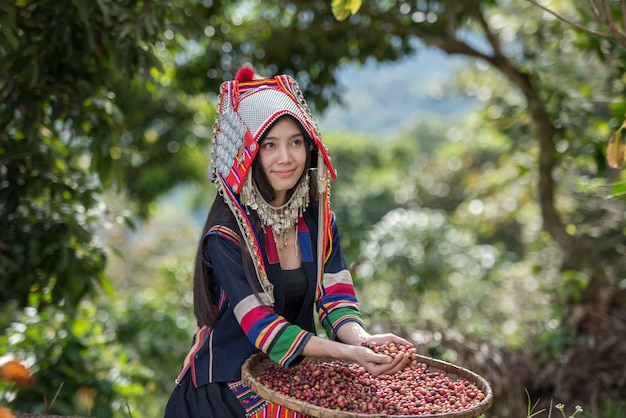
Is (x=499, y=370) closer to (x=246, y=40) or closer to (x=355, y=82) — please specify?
(x=246, y=40)

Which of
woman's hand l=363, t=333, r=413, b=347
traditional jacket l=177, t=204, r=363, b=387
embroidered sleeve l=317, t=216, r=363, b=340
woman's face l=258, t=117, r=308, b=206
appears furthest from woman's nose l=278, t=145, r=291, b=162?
woman's hand l=363, t=333, r=413, b=347

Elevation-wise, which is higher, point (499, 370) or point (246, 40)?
point (246, 40)

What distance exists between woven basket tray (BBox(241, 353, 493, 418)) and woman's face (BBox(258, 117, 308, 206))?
0.51 metres

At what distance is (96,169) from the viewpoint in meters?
3.44

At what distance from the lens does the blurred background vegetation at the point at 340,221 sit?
3.39 meters

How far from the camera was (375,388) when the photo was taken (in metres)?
1.98

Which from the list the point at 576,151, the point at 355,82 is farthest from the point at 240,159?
the point at 355,82

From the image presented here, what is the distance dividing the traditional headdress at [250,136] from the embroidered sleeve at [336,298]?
0.20ft

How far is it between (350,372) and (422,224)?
4619mm

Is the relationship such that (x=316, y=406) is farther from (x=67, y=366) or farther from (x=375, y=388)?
(x=67, y=366)

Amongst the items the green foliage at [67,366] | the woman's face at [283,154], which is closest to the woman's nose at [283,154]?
the woman's face at [283,154]

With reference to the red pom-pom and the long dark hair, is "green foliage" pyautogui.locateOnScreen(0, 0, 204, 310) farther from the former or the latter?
the long dark hair

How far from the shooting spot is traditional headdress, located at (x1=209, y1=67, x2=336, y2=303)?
2121 mm

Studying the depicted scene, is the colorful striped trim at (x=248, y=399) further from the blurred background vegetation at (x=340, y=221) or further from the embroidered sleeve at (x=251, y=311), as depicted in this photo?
the blurred background vegetation at (x=340, y=221)
